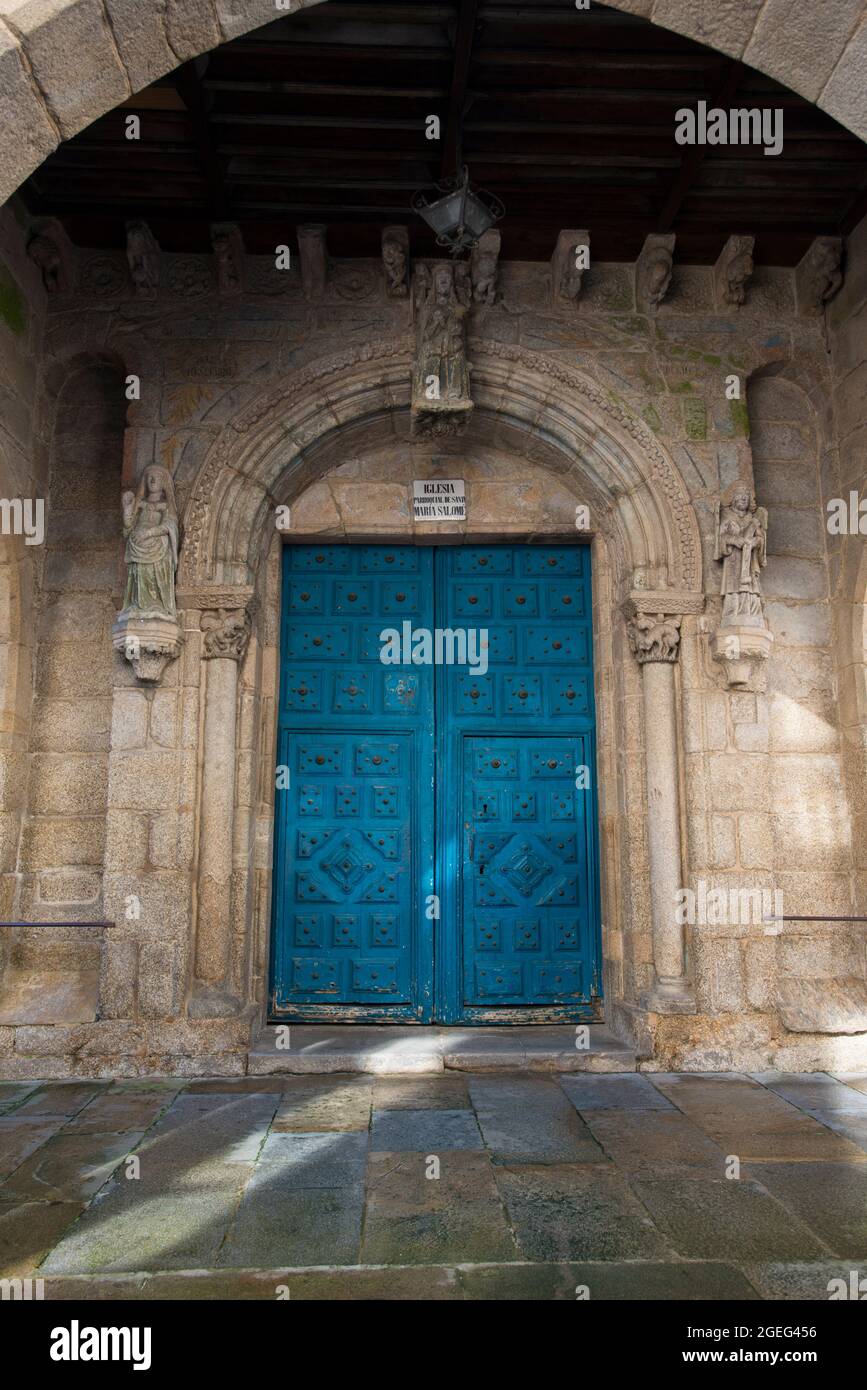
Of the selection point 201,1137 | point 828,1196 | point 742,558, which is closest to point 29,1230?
point 201,1137

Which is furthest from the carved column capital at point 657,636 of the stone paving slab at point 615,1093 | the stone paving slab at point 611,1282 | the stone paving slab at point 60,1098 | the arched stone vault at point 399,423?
the stone paving slab at point 60,1098

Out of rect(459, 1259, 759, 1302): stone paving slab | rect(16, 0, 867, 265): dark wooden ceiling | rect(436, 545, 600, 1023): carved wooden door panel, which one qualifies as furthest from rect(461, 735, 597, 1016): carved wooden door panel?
rect(16, 0, 867, 265): dark wooden ceiling

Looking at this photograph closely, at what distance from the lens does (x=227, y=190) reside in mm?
5023

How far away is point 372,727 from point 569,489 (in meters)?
1.88

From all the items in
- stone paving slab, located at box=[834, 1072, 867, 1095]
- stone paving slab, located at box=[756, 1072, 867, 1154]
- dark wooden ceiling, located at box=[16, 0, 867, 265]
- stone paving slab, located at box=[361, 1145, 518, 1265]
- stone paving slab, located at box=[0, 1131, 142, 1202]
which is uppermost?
dark wooden ceiling, located at box=[16, 0, 867, 265]

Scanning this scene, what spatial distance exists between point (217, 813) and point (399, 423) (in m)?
2.49

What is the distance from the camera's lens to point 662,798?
5105mm

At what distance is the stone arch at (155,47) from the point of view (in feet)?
7.70

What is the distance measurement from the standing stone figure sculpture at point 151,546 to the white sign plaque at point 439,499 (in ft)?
4.73

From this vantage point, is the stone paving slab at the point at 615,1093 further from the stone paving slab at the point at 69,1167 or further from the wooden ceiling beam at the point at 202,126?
the wooden ceiling beam at the point at 202,126

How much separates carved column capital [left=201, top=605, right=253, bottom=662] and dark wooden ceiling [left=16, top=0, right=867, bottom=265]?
213 cm

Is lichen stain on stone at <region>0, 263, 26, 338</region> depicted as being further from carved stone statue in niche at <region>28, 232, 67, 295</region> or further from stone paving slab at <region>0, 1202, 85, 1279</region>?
stone paving slab at <region>0, 1202, 85, 1279</region>

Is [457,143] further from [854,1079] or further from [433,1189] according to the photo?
[854,1079]

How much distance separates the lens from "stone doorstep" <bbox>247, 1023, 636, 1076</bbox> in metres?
4.74
